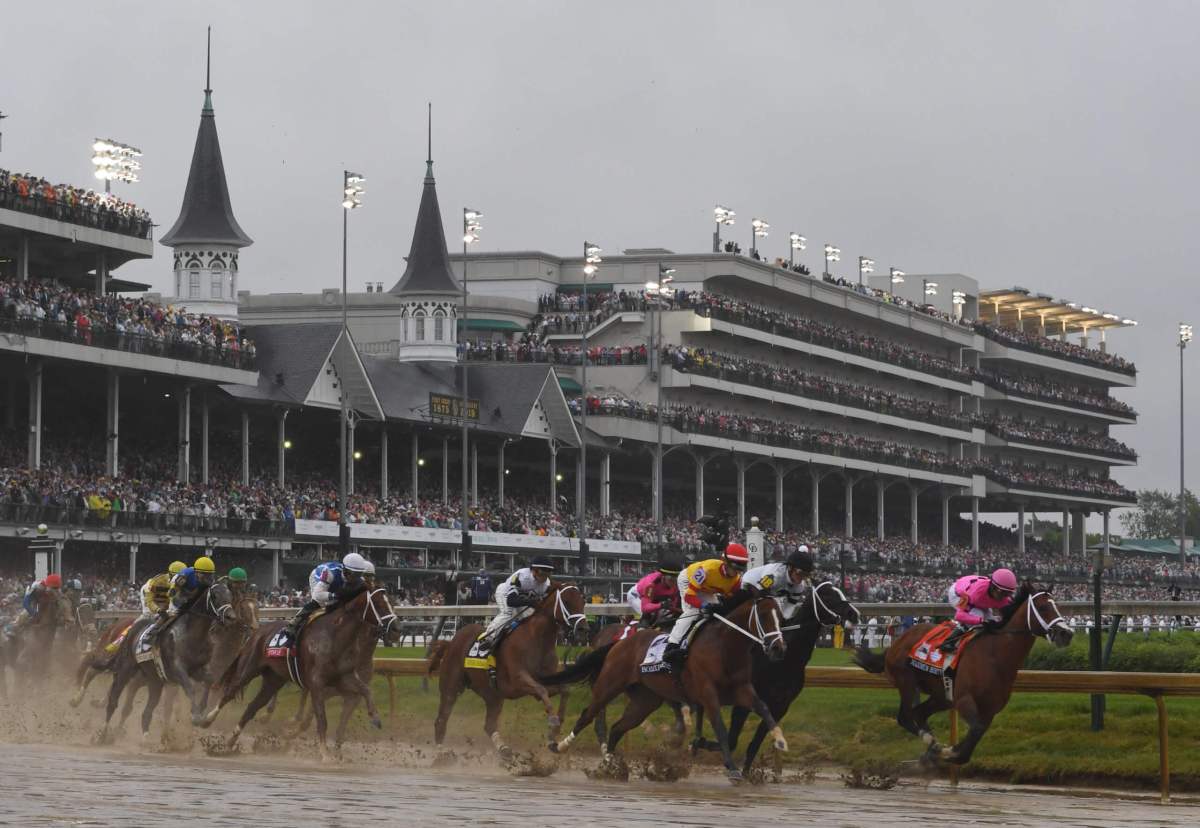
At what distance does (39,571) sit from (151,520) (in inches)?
642

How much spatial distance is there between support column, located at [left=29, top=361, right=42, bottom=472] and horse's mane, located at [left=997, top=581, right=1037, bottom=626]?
3601cm

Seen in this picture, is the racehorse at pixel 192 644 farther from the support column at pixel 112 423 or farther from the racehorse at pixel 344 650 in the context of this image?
the support column at pixel 112 423

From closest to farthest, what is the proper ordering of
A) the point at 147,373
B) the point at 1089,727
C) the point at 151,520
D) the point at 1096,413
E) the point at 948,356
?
the point at 1089,727 < the point at 151,520 < the point at 147,373 < the point at 948,356 < the point at 1096,413

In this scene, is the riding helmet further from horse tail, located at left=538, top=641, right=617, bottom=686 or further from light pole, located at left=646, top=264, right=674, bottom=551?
light pole, located at left=646, top=264, right=674, bottom=551

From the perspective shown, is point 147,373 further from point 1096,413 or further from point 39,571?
point 1096,413

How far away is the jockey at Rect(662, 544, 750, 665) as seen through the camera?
702 inches

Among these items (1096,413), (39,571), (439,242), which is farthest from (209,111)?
(1096,413)

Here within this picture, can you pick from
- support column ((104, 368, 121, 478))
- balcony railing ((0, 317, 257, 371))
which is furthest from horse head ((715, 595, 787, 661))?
support column ((104, 368, 121, 478))

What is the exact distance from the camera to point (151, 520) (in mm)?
49844

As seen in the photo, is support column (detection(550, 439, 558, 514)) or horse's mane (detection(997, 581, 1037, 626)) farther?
support column (detection(550, 439, 558, 514))

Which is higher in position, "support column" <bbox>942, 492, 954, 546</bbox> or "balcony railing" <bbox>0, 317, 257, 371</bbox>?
"balcony railing" <bbox>0, 317, 257, 371</bbox>

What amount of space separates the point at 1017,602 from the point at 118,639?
1103cm

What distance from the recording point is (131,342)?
Result: 171 feet

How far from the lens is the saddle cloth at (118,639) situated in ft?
76.6
